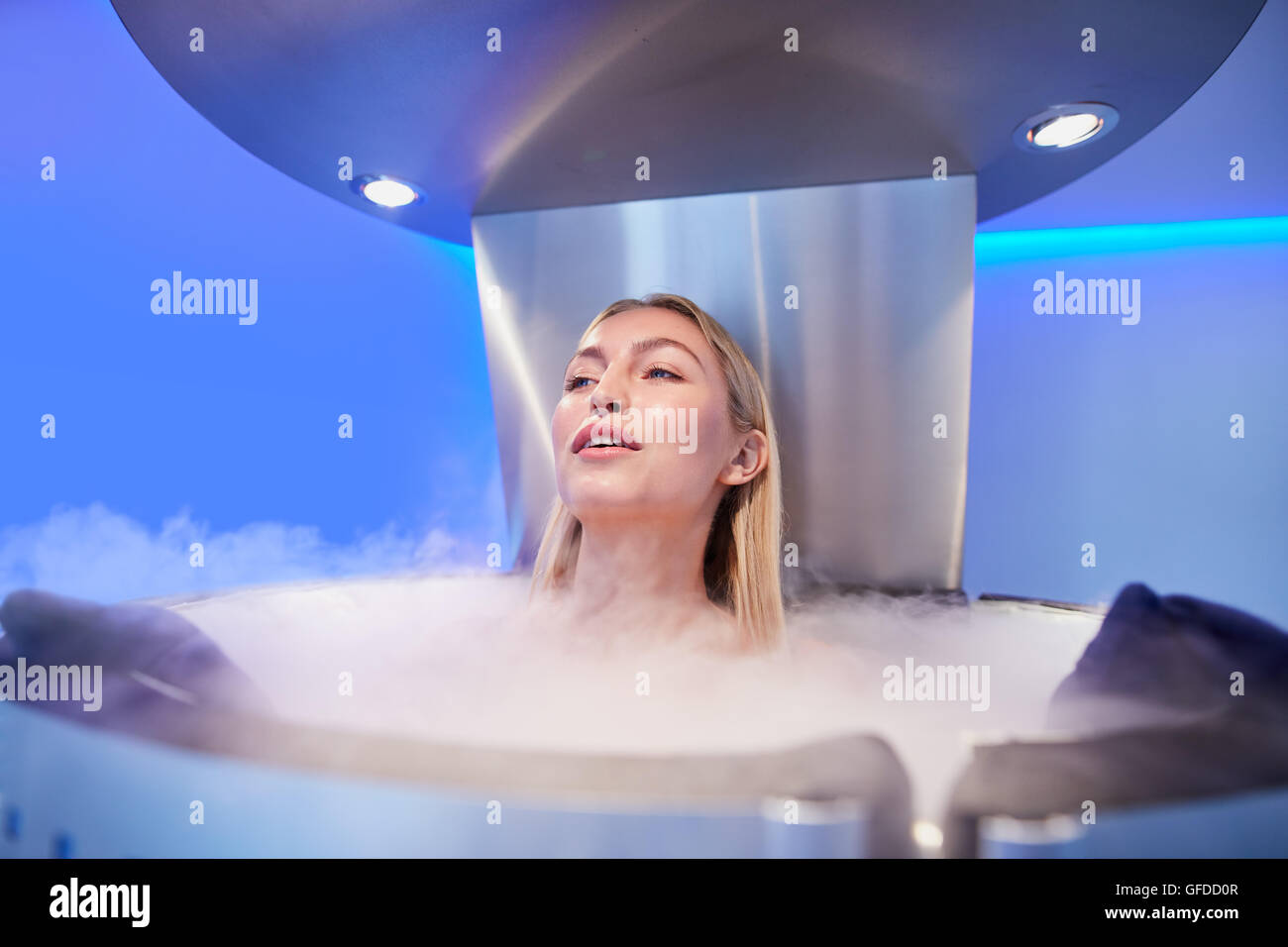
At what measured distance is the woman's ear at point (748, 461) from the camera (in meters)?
1.06

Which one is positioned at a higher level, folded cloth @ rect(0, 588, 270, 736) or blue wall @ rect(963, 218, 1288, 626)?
blue wall @ rect(963, 218, 1288, 626)

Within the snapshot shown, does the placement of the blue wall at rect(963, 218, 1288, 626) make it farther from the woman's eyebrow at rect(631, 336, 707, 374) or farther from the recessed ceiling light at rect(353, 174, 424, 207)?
the recessed ceiling light at rect(353, 174, 424, 207)

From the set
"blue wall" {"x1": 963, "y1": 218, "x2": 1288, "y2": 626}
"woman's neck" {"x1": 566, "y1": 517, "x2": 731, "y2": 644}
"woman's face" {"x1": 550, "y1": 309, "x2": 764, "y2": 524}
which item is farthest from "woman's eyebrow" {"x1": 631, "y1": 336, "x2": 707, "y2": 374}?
"blue wall" {"x1": 963, "y1": 218, "x2": 1288, "y2": 626}

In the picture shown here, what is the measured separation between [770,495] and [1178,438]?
46.8 inches

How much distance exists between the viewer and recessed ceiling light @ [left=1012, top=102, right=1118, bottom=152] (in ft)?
2.85

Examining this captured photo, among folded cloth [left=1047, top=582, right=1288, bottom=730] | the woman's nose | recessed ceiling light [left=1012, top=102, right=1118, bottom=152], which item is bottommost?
folded cloth [left=1047, top=582, right=1288, bottom=730]

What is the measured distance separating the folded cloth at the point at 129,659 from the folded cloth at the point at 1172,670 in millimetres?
896

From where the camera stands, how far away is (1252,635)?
2.89 ft

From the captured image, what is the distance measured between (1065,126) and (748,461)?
615 mm

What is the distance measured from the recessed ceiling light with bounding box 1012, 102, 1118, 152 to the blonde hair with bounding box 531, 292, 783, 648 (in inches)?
19.0

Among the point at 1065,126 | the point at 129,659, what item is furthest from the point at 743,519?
the point at 129,659

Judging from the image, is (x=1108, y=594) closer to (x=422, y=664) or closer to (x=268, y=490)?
(x=422, y=664)

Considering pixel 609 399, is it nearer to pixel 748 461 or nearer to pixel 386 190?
pixel 748 461
